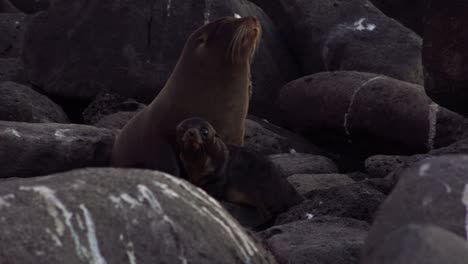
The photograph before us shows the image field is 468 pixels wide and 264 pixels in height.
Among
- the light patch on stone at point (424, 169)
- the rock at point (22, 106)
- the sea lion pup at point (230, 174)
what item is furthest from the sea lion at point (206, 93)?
the light patch on stone at point (424, 169)

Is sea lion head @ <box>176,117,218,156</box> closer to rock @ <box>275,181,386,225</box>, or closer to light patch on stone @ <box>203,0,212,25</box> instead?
rock @ <box>275,181,386,225</box>

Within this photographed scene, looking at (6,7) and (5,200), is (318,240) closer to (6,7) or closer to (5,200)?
(5,200)

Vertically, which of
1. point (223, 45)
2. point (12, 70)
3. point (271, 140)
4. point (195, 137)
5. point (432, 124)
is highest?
point (223, 45)

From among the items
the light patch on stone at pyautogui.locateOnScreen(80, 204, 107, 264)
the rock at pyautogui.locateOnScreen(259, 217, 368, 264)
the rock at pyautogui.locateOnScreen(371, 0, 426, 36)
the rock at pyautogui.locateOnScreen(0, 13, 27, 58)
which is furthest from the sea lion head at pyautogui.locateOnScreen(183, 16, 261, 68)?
the rock at pyautogui.locateOnScreen(371, 0, 426, 36)

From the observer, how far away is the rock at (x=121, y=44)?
436 inches

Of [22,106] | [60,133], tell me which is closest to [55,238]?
[60,133]

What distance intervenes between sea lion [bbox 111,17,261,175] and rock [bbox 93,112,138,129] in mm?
1649

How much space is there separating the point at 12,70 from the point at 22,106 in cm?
261

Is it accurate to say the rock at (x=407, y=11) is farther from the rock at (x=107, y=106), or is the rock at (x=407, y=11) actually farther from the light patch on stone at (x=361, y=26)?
the rock at (x=107, y=106)

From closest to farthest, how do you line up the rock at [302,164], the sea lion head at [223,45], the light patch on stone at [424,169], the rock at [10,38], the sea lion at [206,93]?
the light patch on stone at [424,169], the sea lion at [206,93], the sea lion head at [223,45], the rock at [302,164], the rock at [10,38]

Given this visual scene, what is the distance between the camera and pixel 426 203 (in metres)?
3.50

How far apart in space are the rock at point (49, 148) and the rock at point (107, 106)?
178 cm

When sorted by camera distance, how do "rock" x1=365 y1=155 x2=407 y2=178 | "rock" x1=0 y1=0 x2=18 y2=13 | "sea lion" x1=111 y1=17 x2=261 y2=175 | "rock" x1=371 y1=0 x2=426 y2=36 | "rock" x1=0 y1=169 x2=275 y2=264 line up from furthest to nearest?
"rock" x1=0 y1=0 x2=18 y2=13 < "rock" x1=371 y1=0 x2=426 y2=36 < "rock" x1=365 y1=155 x2=407 y2=178 < "sea lion" x1=111 y1=17 x2=261 y2=175 < "rock" x1=0 y1=169 x2=275 y2=264

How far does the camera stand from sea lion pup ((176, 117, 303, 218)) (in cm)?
675
